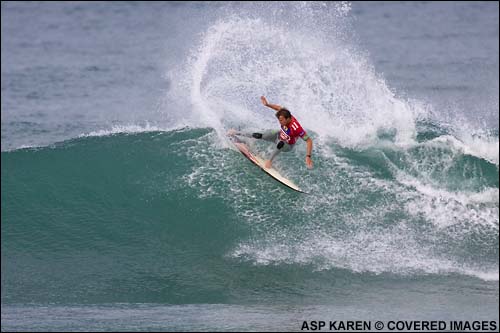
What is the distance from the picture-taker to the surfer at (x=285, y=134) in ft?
48.3

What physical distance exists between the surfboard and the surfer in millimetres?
153

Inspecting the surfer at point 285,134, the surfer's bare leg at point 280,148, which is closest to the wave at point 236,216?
the surfer's bare leg at point 280,148

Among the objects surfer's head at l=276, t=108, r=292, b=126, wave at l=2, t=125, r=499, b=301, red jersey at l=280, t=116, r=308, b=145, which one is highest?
surfer's head at l=276, t=108, r=292, b=126

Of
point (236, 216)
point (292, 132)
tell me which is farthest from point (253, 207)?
point (292, 132)

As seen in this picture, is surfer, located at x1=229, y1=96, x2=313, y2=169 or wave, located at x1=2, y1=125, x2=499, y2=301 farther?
wave, located at x1=2, y1=125, x2=499, y2=301

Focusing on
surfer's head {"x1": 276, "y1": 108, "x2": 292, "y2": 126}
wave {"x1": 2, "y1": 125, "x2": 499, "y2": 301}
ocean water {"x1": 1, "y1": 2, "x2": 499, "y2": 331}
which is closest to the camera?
ocean water {"x1": 1, "y1": 2, "x2": 499, "y2": 331}

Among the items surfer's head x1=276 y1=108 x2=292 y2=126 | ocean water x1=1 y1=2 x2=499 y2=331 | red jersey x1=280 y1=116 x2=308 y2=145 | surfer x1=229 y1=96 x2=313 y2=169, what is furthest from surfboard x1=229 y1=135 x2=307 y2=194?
surfer's head x1=276 y1=108 x2=292 y2=126

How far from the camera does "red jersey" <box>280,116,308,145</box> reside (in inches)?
588

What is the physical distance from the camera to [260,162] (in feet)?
54.3

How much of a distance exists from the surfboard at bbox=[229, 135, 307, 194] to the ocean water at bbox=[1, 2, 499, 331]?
0.89 feet

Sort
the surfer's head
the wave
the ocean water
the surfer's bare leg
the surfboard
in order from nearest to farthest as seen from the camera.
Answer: the ocean water < the surfer's head < the wave < the surfer's bare leg < the surfboard

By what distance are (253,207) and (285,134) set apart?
1.89 meters

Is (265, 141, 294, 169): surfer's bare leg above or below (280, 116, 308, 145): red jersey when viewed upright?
below

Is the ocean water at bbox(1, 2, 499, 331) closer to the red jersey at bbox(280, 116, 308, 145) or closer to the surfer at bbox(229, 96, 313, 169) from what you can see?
the surfer at bbox(229, 96, 313, 169)
